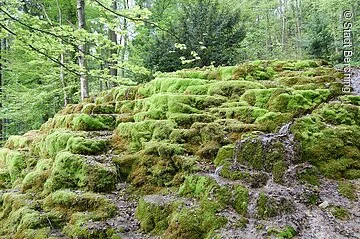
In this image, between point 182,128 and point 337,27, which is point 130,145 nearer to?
point 182,128

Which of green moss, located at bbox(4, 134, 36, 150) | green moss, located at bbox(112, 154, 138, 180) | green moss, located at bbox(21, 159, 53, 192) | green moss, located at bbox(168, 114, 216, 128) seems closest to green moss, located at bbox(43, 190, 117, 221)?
green moss, located at bbox(112, 154, 138, 180)

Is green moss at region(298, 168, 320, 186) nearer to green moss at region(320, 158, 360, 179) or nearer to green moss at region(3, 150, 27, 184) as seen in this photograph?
green moss at region(320, 158, 360, 179)

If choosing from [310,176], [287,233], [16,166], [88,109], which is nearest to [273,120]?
[310,176]

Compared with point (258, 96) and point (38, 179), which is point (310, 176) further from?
point (38, 179)

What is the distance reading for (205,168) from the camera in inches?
184

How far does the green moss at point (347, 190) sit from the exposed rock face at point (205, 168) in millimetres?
16

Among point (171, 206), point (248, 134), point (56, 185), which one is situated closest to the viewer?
point (171, 206)

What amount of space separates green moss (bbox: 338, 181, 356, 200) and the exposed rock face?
16 mm

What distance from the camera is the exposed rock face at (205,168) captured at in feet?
12.1

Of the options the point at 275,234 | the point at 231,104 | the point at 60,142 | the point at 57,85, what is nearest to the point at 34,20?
the point at 60,142

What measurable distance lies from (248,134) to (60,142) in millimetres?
3626

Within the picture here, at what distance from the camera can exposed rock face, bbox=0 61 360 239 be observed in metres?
3.70

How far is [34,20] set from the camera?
17.4 ft

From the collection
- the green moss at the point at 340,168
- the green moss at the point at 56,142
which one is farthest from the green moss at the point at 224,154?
the green moss at the point at 56,142
